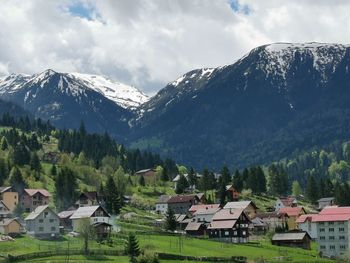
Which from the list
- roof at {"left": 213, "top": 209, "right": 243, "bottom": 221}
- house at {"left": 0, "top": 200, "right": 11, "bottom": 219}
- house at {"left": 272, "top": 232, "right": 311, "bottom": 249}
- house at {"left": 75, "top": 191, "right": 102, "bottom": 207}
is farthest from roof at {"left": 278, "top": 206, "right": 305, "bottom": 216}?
house at {"left": 0, "top": 200, "right": 11, "bottom": 219}

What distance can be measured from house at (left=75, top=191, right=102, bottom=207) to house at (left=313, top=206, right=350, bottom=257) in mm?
65370

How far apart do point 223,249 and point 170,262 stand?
74.0ft

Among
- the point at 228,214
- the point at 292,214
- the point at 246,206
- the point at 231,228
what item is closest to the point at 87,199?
the point at 228,214

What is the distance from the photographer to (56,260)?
393 ft

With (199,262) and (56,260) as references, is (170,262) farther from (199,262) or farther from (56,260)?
(56,260)

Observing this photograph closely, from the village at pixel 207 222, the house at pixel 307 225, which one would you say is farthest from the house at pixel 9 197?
the house at pixel 307 225

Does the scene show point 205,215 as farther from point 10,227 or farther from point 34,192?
point 10,227

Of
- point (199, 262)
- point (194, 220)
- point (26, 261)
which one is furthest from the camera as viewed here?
point (194, 220)

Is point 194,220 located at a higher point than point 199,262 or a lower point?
higher

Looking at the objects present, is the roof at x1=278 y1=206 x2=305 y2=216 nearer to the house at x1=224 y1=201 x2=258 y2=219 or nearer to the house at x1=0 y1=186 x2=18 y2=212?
the house at x1=224 y1=201 x2=258 y2=219

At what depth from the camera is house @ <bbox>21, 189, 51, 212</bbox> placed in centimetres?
19412

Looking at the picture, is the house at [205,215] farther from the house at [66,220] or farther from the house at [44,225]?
the house at [44,225]

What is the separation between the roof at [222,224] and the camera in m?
168

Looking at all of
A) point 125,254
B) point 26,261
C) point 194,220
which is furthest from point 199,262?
point 194,220
